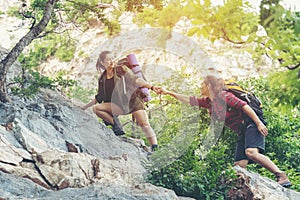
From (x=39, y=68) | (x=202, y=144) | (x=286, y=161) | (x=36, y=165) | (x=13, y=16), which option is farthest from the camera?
(x=13, y=16)

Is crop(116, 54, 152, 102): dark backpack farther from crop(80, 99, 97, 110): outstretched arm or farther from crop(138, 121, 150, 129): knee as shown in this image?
crop(80, 99, 97, 110): outstretched arm

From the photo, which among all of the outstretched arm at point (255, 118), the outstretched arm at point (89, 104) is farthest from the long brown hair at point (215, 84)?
the outstretched arm at point (89, 104)

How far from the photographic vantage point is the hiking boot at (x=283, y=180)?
5.23m

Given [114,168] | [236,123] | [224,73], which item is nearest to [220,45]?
[224,73]

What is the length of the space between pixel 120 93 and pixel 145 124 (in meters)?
0.43

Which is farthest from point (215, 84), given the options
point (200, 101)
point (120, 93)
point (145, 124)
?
point (120, 93)

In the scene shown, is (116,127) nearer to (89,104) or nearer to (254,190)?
(89,104)

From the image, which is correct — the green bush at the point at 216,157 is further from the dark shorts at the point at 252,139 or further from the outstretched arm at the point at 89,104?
the outstretched arm at the point at 89,104

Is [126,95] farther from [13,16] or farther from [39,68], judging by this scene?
[13,16]

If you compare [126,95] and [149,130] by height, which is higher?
[126,95]

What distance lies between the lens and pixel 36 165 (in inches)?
161

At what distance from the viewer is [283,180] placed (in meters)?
5.27

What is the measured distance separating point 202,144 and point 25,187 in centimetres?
232

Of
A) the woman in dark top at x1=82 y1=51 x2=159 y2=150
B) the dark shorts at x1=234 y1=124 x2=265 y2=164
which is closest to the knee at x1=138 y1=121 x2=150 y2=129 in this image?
the woman in dark top at x1=82 y1=51 x2=159 y2=150
